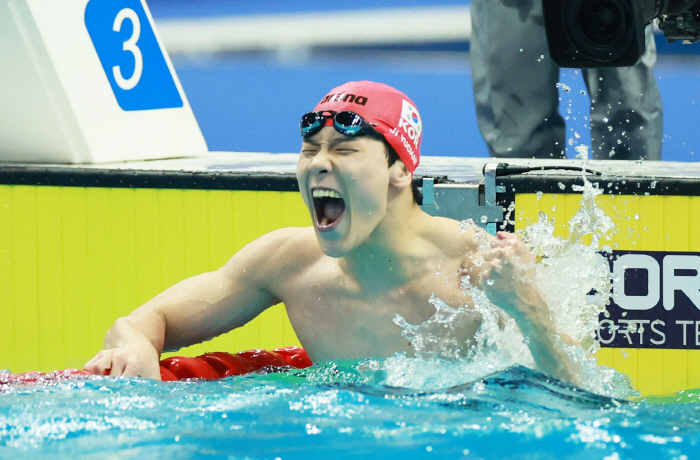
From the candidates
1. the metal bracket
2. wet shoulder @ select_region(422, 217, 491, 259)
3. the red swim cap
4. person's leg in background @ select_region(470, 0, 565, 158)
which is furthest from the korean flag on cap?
person's leg in background @ select_region(470, 0, 565, 158)

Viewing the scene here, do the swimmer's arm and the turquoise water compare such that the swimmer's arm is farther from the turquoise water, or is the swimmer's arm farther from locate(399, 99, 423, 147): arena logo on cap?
locate(399, 99, 423, 147): arena logo on cap

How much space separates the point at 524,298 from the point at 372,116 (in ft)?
2.12

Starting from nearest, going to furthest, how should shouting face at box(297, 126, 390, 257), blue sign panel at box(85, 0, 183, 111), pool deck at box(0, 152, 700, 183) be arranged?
shouting face at box(297, 126, 390, 257) < pool deck at box(0, 152, 700, 183) < blue sign panel at box(85, 0, 183, 111)

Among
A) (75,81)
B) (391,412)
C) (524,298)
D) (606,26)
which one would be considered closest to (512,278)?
(524,298)

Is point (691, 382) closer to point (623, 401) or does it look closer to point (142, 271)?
point (623, 401)

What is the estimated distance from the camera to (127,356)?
234 centimetres

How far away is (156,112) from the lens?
4.43m

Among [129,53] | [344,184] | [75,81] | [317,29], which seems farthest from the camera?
[317,29]

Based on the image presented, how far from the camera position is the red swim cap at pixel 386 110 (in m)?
2.40

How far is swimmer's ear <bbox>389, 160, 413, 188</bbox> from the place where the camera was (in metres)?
2.43

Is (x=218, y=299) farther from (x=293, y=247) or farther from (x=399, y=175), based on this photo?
(x=399, y=175)

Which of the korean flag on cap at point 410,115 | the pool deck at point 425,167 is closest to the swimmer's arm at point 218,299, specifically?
the korean flag on cap at point 410,115

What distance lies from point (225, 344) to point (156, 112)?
1.28m

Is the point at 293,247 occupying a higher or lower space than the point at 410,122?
lower
